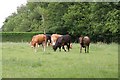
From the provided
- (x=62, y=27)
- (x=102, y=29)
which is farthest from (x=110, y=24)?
(x=62, y=27)

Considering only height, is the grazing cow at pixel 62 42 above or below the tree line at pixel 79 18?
below

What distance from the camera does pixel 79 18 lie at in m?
49.7

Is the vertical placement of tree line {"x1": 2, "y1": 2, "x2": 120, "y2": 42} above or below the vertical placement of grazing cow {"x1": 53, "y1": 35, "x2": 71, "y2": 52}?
above

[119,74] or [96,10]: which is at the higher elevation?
[96,10]

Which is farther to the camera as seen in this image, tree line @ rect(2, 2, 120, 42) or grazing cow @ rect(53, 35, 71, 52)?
tree line @ rect(2, 2, 120, 42)

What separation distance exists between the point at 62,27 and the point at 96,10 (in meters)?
9.41

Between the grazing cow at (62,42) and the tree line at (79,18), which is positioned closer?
the grazing cow at (62,42)

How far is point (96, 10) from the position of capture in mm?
44812

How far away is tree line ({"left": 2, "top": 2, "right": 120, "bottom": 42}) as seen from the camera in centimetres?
4289

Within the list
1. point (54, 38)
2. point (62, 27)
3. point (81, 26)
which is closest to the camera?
point (54, 38)

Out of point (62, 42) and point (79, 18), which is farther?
point (79, 18)

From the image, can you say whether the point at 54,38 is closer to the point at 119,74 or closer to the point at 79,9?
the point at 119,74

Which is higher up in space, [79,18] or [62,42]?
[79,18]

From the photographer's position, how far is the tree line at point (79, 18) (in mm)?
42888
